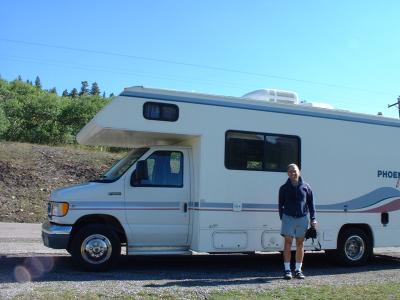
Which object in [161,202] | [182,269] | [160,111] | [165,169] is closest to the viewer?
[160,111]

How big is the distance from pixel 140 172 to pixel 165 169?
20.9 inches

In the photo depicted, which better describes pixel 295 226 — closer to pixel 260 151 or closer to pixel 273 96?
pixel 260 151

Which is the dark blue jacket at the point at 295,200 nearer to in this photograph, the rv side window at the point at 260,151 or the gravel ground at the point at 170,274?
the rv side window at the point at 260,151

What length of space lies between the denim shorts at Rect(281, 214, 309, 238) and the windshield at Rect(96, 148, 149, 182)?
274 centimetres

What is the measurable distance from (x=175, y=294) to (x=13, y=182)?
45.4 ft

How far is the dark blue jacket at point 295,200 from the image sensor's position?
8.67 meters

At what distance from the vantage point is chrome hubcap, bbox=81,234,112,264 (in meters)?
8.59

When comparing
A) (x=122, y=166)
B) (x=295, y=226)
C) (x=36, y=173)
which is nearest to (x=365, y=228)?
(x=295, y=226)

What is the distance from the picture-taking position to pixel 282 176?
31.8 feet

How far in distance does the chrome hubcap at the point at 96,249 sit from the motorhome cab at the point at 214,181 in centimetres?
2

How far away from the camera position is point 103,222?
8.94 meters

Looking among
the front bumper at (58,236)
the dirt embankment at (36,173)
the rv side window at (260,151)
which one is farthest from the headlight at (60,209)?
the dirt embankment at (36,173)

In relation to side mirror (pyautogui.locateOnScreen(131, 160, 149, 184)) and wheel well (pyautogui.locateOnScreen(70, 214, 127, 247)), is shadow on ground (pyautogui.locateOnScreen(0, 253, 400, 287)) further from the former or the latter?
side mirror (pyautogui.locateOnScreen(131, 160, 149, 184))

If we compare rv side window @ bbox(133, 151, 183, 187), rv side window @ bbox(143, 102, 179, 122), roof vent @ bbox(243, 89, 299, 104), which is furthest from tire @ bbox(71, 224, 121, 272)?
roof vent @ bbox(243, 89, 299, 104)
